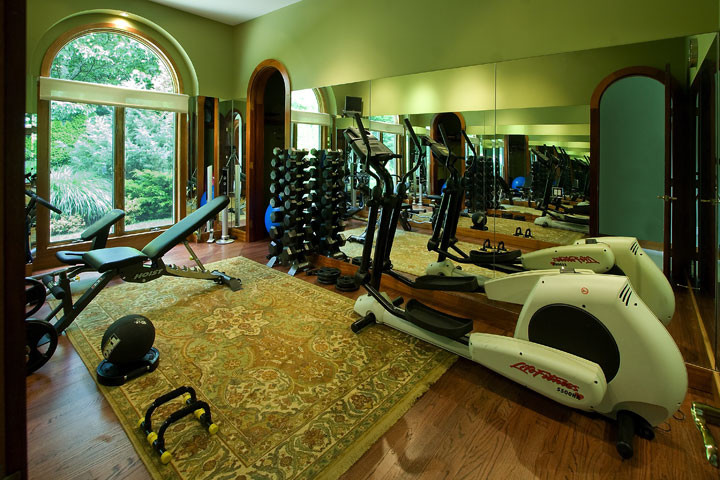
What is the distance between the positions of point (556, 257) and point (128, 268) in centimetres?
298

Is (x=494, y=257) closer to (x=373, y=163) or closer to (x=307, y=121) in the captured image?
(x=373, y=163)

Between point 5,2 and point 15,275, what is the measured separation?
0.57 meters

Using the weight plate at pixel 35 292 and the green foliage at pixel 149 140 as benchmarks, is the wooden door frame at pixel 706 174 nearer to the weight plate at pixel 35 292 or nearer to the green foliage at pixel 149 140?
the weight plate at pixel 35 292

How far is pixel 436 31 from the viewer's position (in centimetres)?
333

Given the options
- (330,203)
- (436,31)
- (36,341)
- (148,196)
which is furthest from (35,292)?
(436,31)

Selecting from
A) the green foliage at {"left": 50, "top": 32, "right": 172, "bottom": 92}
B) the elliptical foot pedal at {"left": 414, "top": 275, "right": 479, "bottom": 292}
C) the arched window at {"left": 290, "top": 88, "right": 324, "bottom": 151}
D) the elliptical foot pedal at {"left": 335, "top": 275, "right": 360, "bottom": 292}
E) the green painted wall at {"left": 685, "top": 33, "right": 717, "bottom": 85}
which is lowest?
the elliptical foot pedal at {"left": 335, "top": 275, "right": 360, "bottom": 292}

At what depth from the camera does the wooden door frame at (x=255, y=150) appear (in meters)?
5.30

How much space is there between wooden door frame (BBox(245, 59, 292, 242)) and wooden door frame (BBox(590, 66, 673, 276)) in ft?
13.1

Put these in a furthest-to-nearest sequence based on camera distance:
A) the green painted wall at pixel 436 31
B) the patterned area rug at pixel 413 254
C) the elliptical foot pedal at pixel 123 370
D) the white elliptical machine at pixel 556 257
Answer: the patterned area rug at pixel 413 254 < the green painted wall at pixel 436 31 < the white elliptical machine at pixel 556 257 < the elliptical foot pedal at pixel 123 370

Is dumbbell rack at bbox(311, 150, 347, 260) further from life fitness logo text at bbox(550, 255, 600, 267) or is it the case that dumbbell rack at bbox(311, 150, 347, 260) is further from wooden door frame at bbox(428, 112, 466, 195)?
life fitness logo text at bbox(550, 255, 600, 267)

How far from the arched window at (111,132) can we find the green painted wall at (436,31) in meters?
1.36

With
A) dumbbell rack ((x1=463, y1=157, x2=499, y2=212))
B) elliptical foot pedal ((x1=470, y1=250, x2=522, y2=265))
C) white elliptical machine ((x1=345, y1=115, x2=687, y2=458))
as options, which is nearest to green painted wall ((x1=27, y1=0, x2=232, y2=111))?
dumbbell rack ((x1=463, y1=157, x2=499, y2=212))

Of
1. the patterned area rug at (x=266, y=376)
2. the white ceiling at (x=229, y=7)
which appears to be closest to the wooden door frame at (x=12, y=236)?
the patterned area rug at (x=266, y=376)

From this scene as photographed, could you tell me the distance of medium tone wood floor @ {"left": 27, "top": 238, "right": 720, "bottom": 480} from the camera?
4.89 feet
